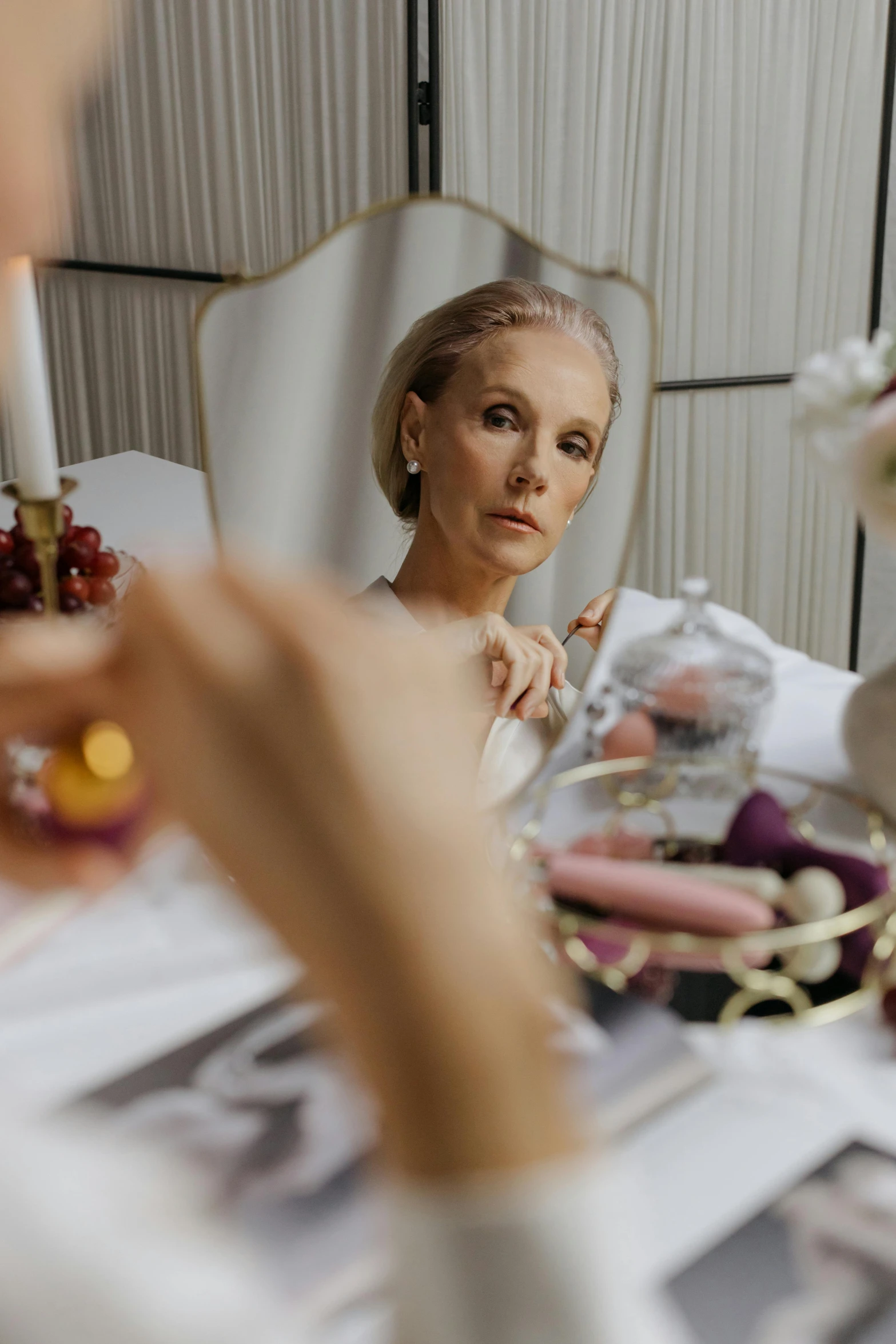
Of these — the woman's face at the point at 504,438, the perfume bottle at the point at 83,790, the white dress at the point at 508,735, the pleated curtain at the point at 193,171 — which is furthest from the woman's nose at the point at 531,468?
the pleated curtain at the point at 193,171

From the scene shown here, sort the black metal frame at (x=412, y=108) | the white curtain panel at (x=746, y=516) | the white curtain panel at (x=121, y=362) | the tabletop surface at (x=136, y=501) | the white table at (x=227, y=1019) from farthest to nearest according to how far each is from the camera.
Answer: the white curtain panel at (x=121, y=362) < the white curtain panel at (x=746, y=516) < the black metal frame at (x=412, y=108) < the tabletop surface at (x=136, y=501) < the white table at (x=227, y=1019)

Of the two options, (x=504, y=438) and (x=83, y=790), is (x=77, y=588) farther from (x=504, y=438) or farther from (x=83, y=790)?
(x=83, y=790)

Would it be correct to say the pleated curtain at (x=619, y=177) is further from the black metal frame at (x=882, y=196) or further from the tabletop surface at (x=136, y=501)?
the tabletop surface at (x=136, y=501)

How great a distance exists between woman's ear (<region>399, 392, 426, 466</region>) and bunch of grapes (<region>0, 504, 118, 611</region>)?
8.2 inches

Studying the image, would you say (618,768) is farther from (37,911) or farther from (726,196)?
(726,196)

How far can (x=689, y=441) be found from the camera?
149cm

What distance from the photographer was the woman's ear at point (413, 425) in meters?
0.68

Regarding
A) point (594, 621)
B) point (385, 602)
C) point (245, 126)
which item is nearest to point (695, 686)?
point (594, 621)

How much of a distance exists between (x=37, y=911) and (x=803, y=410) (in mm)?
495

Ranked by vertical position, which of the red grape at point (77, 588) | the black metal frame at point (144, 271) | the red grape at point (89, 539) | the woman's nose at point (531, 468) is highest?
the black metal frame at point (144, 271)

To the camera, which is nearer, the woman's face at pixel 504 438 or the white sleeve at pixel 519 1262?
the white sleeve at pixel 519 1262

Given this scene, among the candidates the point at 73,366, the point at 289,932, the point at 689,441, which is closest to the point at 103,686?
the point at 289,932

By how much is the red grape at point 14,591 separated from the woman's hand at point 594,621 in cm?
34

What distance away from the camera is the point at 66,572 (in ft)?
2.41
